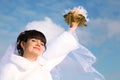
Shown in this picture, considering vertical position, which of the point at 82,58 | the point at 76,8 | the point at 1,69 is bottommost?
the point at 1,69

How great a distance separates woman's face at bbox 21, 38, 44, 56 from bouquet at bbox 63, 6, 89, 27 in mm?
1388

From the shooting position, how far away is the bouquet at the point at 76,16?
29.3ft

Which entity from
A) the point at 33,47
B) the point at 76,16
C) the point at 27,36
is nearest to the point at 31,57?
the point at 33,47

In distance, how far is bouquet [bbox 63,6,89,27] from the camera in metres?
8.92

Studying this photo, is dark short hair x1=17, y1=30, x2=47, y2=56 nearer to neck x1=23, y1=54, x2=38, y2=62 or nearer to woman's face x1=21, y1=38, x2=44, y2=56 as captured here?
woman's face x1=21, y1=38, x2=44, y2=56

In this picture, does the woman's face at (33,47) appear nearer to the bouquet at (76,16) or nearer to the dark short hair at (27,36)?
the dark short hair at (27,36)

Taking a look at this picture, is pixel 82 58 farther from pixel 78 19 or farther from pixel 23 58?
pixel 23 58

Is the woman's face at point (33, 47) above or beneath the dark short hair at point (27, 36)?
beneath

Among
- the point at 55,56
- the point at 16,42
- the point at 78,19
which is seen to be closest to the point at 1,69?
the point at 16,42

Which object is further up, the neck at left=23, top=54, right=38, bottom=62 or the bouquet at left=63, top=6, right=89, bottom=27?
the bouquet at left=63, top=6, right=89, bottom=27

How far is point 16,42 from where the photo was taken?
321 inches

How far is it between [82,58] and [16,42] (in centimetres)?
181

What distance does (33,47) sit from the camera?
7.61 m

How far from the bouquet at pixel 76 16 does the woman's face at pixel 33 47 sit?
1388mm
